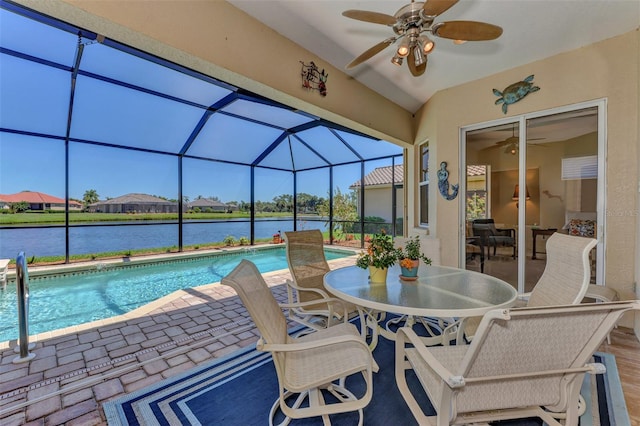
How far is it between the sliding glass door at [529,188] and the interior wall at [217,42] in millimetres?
2263

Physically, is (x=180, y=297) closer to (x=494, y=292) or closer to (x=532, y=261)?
(x=494, y=292)

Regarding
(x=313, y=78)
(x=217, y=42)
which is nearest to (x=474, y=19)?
(x=313, y=78)

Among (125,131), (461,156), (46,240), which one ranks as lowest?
(46,240)

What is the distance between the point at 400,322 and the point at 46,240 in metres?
8.41

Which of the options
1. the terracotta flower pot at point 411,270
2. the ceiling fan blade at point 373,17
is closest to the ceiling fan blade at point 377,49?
the ceiling fan blade at point 373,17

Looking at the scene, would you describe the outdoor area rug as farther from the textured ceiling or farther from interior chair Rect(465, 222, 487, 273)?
the textured ceiling

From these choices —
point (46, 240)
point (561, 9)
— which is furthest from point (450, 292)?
point (46, 240)

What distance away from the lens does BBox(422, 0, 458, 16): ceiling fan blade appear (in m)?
1.84

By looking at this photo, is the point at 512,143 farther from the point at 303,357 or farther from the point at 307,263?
the point at 303,357

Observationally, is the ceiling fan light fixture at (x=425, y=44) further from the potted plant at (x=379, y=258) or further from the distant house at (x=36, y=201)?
the distant house at (x=36, y=201)

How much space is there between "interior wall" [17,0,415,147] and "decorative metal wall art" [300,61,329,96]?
0.06m

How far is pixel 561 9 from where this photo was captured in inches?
102

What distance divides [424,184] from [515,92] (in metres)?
1.98

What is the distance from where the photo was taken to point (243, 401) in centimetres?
191
